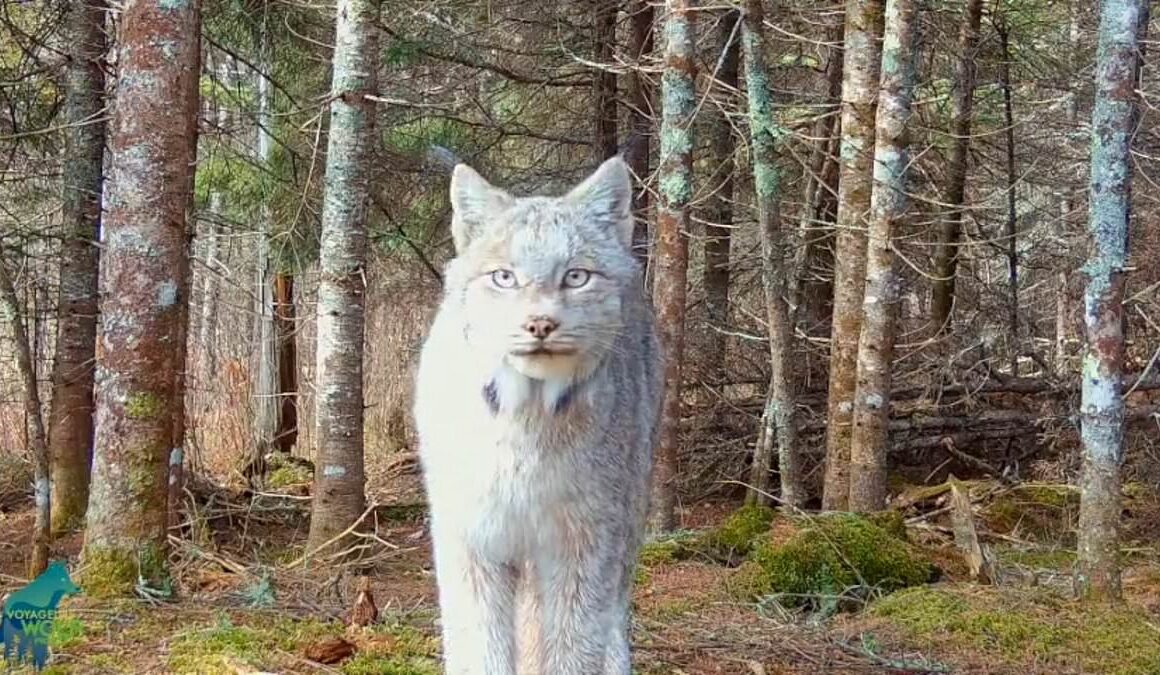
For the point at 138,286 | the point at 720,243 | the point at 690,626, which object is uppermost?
the point at 720,243

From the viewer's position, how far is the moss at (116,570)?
5207 mm

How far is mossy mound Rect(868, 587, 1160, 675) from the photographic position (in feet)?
18.8

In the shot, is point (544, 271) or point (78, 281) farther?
point (78, 281)

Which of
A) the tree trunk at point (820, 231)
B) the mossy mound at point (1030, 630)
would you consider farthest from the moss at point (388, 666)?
the tree trunk at point (820, 231)

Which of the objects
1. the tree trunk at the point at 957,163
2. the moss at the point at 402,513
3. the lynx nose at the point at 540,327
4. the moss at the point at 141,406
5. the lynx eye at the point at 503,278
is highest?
the tree trunk at the point at 957,163

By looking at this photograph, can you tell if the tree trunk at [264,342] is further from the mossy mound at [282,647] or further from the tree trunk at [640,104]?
the mossy mound at [282,647]

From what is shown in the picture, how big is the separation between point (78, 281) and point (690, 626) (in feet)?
21.3

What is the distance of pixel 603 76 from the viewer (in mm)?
12406

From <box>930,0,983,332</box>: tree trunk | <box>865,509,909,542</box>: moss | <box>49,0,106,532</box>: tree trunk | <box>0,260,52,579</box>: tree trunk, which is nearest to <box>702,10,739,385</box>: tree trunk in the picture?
<box>930,0,983,332</box>: tree trunk

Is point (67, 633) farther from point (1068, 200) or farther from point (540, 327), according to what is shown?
point (1068, 200)

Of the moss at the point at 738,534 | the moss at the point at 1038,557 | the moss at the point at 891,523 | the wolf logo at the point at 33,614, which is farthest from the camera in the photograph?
the moss at the point at 1038,557

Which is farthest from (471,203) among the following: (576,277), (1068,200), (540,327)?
(1068,200)

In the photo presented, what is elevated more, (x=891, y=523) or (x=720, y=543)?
(x=891, y=523)

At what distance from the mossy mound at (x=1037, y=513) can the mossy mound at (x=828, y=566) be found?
288cm
